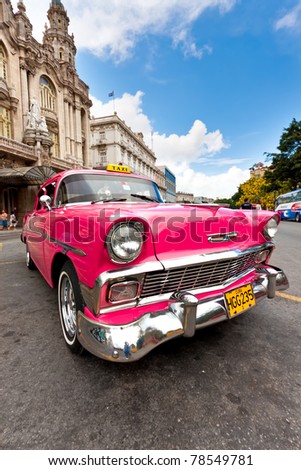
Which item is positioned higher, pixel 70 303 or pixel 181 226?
pixel 181 226

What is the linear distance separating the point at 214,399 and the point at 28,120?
78.9 ft

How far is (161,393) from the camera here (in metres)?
1.50

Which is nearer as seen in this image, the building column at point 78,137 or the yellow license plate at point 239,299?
the yellow license plate at point 239,299

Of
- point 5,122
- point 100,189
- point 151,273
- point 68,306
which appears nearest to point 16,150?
point 5,122

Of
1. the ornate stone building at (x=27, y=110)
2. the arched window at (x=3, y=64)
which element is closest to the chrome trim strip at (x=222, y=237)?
the ornate stone building at (x=27, y=110)

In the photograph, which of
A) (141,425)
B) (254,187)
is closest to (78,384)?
(141,425)

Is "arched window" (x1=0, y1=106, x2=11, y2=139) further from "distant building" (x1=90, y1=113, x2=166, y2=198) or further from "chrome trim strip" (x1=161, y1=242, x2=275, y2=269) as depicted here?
"chrome trim strip" (x1=161, y1=242, x2=275, y2=269)

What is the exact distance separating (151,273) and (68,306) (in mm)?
1081

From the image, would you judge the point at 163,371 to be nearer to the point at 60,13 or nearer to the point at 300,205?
the point at 300,205

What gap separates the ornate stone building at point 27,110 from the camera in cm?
1770

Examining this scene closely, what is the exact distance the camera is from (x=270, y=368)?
174 centimetres

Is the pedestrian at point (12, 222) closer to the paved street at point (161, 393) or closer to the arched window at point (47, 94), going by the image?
the arched window at point (47, 94)

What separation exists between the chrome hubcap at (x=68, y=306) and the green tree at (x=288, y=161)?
3908 cm

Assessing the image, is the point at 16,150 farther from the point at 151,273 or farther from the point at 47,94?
the point at 151,273
